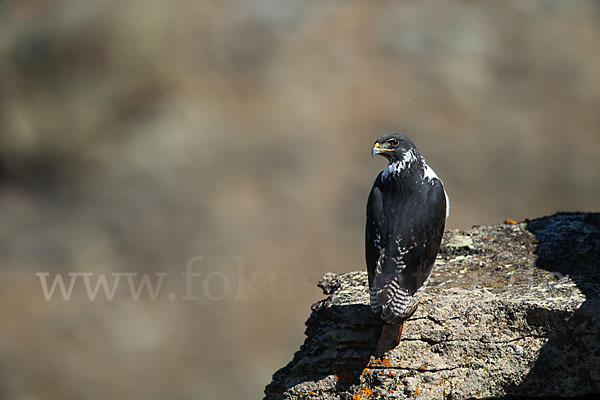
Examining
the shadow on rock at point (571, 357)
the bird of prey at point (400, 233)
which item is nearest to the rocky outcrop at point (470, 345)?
the shadow on rock at point (571, 357)

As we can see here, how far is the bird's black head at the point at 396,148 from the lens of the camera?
495 centimetres

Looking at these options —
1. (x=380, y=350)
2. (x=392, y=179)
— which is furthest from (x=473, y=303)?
(x=392, y=179)

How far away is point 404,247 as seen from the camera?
461 cm

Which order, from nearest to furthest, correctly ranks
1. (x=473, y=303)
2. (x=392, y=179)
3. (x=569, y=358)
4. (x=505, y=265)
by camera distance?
(x=569, y=358) → (x=473, y=303) → (x=392, y=179) → (x=505, y=265)

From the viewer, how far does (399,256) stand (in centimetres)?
457

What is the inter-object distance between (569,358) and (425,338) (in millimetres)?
923

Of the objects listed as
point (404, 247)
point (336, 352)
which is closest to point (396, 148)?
point (404, 247)

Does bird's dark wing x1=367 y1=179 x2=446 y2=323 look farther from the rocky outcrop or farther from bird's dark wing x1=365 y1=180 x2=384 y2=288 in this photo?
the rocky outcrop

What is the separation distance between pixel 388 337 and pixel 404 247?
2.06 ft

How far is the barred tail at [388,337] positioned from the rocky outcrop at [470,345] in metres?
0.09

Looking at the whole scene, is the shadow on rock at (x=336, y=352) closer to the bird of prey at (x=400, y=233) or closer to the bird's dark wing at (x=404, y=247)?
the bird of prey at (x=400, y=233)

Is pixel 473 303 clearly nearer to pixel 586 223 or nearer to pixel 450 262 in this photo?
pixel 450 262

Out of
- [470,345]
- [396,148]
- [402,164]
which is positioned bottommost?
[470,345]

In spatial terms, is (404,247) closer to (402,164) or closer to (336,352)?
(402,164)
